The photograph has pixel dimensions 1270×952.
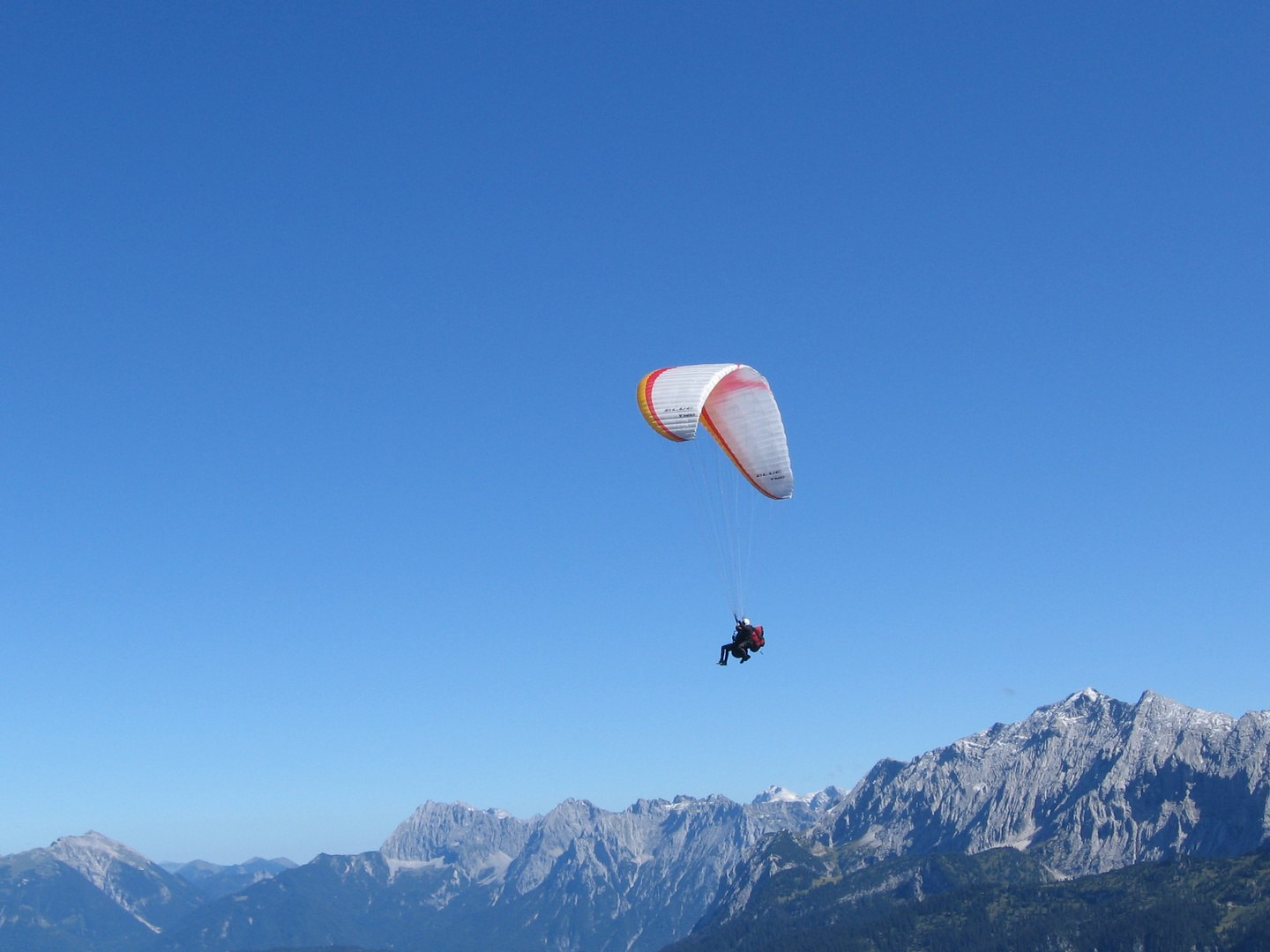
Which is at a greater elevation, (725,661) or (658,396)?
(658,396)

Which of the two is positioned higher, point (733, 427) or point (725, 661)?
point (733, 427)

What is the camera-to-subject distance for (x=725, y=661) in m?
70.2

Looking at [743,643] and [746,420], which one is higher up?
[746,420]

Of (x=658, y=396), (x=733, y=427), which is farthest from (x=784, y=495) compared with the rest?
(x=658, y=396)

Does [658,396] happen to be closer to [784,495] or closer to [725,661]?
[784,495]

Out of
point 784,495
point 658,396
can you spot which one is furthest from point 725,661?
point 658,396

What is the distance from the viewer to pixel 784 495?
75.5 meters

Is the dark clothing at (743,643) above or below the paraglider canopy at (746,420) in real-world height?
below

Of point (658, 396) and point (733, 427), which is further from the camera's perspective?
point (733, 427)

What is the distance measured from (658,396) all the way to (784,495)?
11881 mm

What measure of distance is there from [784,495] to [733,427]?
5739 mm

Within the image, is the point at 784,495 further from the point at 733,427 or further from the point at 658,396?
the point at 658,396

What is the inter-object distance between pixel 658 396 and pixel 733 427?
7939 millimetres

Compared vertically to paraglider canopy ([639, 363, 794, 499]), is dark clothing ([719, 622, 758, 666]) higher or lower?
lower
